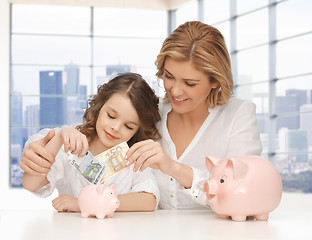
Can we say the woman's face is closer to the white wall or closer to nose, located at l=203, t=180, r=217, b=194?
nose, located at l=203, t=180, r=217, b=194

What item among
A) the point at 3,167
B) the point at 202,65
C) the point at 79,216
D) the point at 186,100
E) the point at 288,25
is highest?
the point at 288,25

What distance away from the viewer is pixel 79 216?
1.60m

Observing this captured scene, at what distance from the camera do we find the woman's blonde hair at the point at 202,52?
1947mm

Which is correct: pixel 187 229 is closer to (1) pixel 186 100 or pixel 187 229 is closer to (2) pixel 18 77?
(1) pixel 186 100

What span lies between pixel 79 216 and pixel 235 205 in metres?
0.50

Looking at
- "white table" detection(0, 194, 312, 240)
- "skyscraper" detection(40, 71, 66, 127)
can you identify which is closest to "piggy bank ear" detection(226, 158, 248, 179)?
"white table" detection(0, 194, 312, 240)

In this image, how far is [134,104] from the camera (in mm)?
2061

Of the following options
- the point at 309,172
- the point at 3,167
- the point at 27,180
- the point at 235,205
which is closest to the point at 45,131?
the point at 27,180

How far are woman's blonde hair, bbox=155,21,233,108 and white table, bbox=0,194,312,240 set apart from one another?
23.7 inches

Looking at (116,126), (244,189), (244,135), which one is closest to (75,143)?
(116,126)

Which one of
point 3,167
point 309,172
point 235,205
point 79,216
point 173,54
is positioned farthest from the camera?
point 3,167

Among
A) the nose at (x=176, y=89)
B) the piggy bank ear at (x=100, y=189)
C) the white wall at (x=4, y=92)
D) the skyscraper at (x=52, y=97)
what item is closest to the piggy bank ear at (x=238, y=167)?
the piggy bank ear at (x=100, y=189)

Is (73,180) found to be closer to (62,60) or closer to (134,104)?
(134,104)

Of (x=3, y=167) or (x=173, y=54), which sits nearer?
(x=173, y=54)
